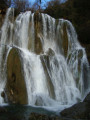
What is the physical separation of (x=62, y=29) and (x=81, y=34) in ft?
7.35

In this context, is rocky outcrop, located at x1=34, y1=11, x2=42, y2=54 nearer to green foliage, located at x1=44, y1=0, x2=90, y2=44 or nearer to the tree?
green foliage, located at x1=44, y1=0, x2=90, y2=44

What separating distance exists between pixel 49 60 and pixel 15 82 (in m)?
3.58

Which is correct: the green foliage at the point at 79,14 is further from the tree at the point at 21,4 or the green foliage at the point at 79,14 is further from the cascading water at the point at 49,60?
the tree at the point at 21,4

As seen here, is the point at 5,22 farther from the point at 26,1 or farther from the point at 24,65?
the point at 26,1

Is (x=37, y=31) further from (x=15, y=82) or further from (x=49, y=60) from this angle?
(x=15, y=82)

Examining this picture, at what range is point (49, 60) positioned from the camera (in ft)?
52.5

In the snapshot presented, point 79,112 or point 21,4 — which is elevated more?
point 21,4

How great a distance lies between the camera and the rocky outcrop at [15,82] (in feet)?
43.5

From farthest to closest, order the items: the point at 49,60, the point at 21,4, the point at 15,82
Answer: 1. the point at 21,4
2. the point at 49,60
3. the point at 15,82

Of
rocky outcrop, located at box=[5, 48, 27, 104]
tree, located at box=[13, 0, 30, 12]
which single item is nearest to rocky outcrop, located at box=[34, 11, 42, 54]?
rocky outcrop, located at box=[5, 48, 27, 104]

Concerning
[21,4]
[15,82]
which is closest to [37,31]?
[15,82]

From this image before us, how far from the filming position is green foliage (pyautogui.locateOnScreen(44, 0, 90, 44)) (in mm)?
21359

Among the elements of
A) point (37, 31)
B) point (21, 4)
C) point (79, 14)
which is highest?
point (21, 4)

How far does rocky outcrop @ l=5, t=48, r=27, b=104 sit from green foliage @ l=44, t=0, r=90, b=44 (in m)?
9.15
